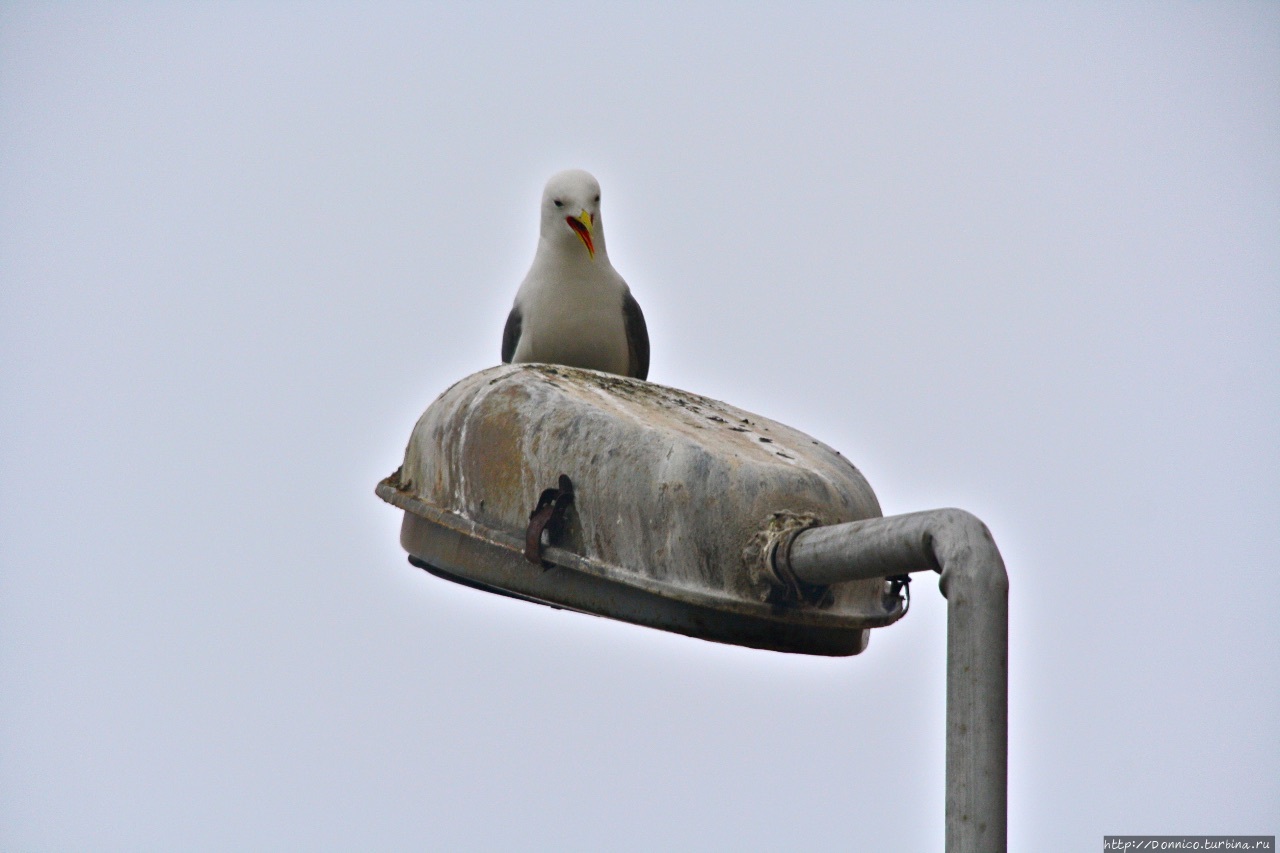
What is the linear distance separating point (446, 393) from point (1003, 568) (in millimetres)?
2801

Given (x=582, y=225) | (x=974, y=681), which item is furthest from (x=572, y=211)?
(x=974, y=681)

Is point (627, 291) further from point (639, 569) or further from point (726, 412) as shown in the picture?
point (639, 569)

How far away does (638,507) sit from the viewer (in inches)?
194

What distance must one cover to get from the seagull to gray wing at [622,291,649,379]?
0.01 meters

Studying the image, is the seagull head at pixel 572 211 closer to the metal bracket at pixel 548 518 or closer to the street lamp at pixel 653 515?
the street lamp at pixel 653 515

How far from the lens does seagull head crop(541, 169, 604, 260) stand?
703cm

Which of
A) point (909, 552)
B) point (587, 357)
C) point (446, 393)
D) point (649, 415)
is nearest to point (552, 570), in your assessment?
point (649, 415)

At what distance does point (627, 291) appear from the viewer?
24.4ft

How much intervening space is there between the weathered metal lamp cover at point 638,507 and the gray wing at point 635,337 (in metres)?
→ 1.66

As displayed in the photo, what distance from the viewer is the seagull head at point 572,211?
23.1ft

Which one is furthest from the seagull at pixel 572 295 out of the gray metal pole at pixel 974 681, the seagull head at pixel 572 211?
the gray metal pole at pixel 974 681

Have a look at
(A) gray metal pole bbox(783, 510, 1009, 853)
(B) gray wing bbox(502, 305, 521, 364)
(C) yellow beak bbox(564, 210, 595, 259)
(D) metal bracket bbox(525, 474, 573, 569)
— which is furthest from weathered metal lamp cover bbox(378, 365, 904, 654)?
(B) gray wing bbox(502, 305, 521, 364)

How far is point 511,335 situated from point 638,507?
2687 mm

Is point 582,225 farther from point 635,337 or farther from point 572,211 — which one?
point 635,337
